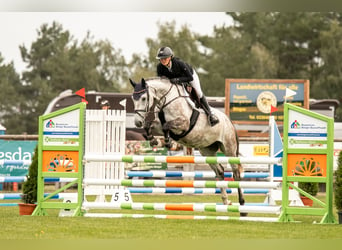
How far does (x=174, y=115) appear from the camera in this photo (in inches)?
338

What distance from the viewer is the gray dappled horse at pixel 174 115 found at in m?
8.23

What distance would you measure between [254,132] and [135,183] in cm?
1341

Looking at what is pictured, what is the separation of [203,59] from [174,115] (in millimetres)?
32903

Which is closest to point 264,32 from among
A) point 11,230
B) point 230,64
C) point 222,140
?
point 230,64

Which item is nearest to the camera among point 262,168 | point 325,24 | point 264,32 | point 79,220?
point 79,220

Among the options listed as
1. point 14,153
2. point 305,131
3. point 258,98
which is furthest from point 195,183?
point 258,98

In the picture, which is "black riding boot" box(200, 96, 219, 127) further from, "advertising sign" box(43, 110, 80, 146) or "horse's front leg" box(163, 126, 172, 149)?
"advertising sign" box(43, 110, 80, 146)

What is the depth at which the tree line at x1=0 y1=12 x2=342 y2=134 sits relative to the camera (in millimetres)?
38281

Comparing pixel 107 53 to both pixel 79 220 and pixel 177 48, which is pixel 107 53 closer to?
pixel 177 48

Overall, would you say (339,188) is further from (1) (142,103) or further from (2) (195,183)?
(1) (142,103)

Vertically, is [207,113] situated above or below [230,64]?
below

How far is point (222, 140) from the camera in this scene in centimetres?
932

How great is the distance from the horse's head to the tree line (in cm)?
2979

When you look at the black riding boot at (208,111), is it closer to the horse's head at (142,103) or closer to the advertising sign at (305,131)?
the horse's head at (142,103)
